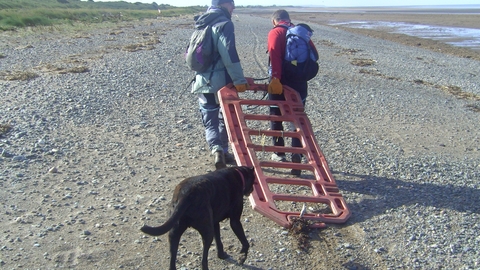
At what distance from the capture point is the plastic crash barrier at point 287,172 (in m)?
4.70

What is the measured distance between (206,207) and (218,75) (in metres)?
2.53

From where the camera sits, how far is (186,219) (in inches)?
139

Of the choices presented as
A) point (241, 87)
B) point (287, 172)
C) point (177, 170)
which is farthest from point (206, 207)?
point (287, 172)

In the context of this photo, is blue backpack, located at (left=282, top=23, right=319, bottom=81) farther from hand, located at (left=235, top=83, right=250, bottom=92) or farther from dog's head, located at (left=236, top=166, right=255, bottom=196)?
dog's head, located at (left=236, top=166, right=255, bottom=196)

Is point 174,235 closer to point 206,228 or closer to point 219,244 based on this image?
point 206,228

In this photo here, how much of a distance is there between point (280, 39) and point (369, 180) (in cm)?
209

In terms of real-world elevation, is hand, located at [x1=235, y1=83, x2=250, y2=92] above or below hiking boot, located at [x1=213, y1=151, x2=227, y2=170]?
above

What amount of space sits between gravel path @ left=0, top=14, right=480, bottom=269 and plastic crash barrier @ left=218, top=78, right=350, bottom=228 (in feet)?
0.58

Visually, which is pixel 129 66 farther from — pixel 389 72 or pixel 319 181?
pixel 319 181

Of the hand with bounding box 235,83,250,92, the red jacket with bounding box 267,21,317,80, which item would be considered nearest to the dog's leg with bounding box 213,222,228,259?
the hand with bounding box 235,83,250,92

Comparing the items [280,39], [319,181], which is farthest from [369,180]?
[280,39]

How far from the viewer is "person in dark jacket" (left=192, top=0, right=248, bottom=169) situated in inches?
215

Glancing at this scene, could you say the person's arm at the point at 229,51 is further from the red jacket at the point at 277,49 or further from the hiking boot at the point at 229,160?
the hiking boot at the point at 229,160

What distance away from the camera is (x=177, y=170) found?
236 inches
